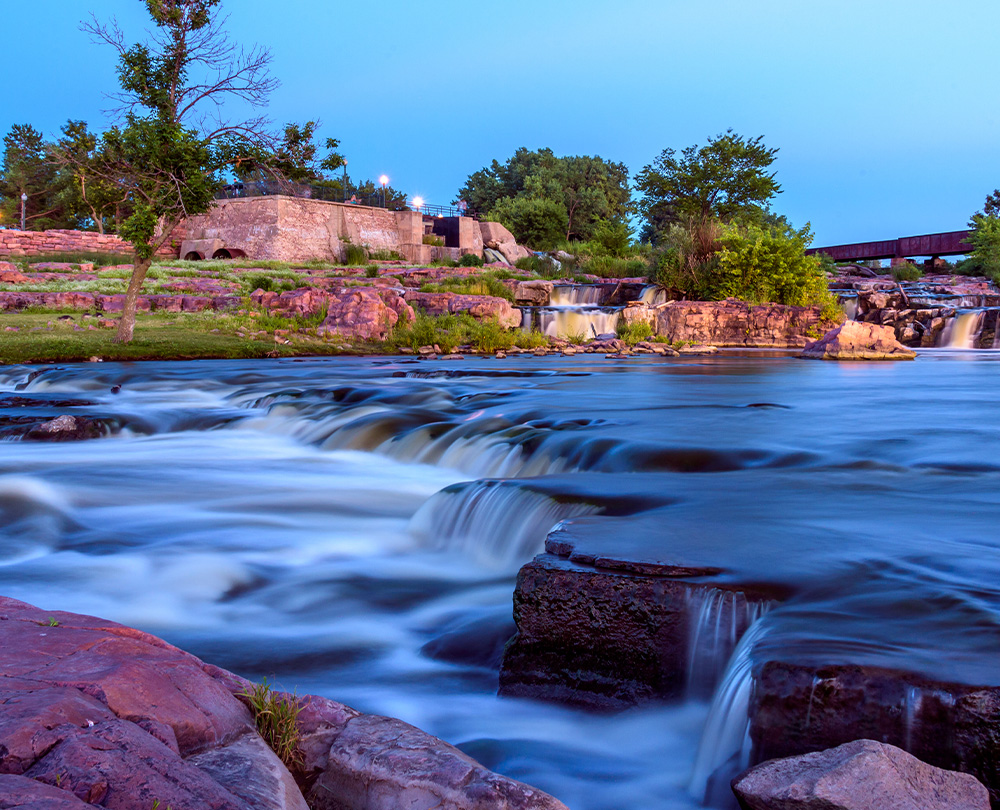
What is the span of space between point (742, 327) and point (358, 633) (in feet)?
81.7

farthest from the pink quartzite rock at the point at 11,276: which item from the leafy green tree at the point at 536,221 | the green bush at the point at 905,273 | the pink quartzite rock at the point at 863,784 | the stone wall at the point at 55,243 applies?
the green bush at the point at 905,273

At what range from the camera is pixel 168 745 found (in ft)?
7.10

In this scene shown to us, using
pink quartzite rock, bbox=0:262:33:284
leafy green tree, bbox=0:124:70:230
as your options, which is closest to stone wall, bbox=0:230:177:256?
pink quartzite rock, bbox=0:262:33:284

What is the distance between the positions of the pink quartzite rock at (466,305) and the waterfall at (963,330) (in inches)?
569

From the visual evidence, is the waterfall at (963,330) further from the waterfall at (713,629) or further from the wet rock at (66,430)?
the waterfall at (713,629)

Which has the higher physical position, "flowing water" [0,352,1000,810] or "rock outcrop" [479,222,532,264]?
"rock outcrop" [479,222,532,264]

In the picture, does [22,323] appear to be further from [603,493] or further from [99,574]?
[603,493]

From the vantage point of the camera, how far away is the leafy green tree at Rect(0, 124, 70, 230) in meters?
67.1

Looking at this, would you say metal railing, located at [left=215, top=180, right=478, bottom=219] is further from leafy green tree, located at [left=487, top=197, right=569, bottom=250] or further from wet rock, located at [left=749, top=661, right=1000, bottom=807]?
wet rock, located at [left=749, top=661, right=1000, bottom=807]

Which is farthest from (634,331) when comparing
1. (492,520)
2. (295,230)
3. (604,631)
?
(295,230)

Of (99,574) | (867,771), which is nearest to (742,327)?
(99,574)

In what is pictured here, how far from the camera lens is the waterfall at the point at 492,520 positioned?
554 cm

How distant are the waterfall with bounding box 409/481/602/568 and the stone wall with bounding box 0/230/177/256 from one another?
147ft

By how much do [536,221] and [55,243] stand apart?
3271 centimetres
